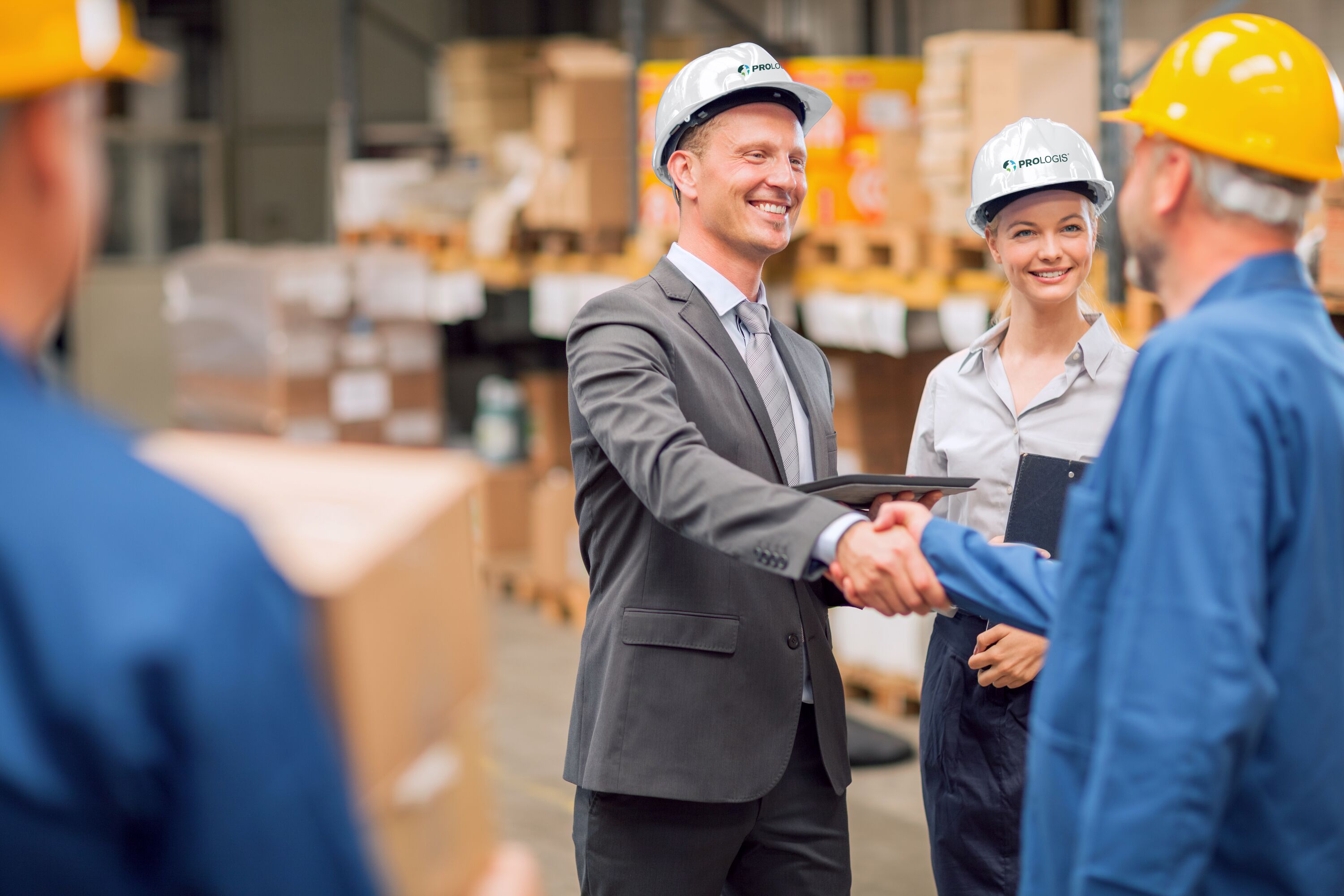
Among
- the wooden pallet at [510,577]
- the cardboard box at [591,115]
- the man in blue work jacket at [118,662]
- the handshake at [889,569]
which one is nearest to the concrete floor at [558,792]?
the wooden pallet at [510,577]

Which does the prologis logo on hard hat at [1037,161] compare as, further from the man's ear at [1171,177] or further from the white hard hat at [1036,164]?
the man's ear at [1171,177]

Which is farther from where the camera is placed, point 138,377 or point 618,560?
Answer: point 138,377

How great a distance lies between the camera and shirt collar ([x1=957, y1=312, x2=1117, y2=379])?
2.79 metres

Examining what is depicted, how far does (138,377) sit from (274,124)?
2.77 m

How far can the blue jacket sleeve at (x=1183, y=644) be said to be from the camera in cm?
144

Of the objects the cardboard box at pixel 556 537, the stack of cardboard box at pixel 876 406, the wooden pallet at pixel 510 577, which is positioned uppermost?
the stack of cardboard box at pixel 876 406

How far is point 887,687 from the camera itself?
19.3 feet

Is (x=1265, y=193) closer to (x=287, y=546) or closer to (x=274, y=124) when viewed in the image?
(x=287, y=546)

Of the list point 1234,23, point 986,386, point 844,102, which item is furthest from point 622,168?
point 1234,23

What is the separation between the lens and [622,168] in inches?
281

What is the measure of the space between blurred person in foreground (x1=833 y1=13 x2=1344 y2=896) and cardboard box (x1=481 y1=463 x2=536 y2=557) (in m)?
6.70

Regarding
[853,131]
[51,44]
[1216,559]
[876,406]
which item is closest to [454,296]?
[876,406]

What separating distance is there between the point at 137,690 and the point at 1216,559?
1.09 meters

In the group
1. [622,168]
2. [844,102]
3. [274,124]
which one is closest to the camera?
[844,102]
